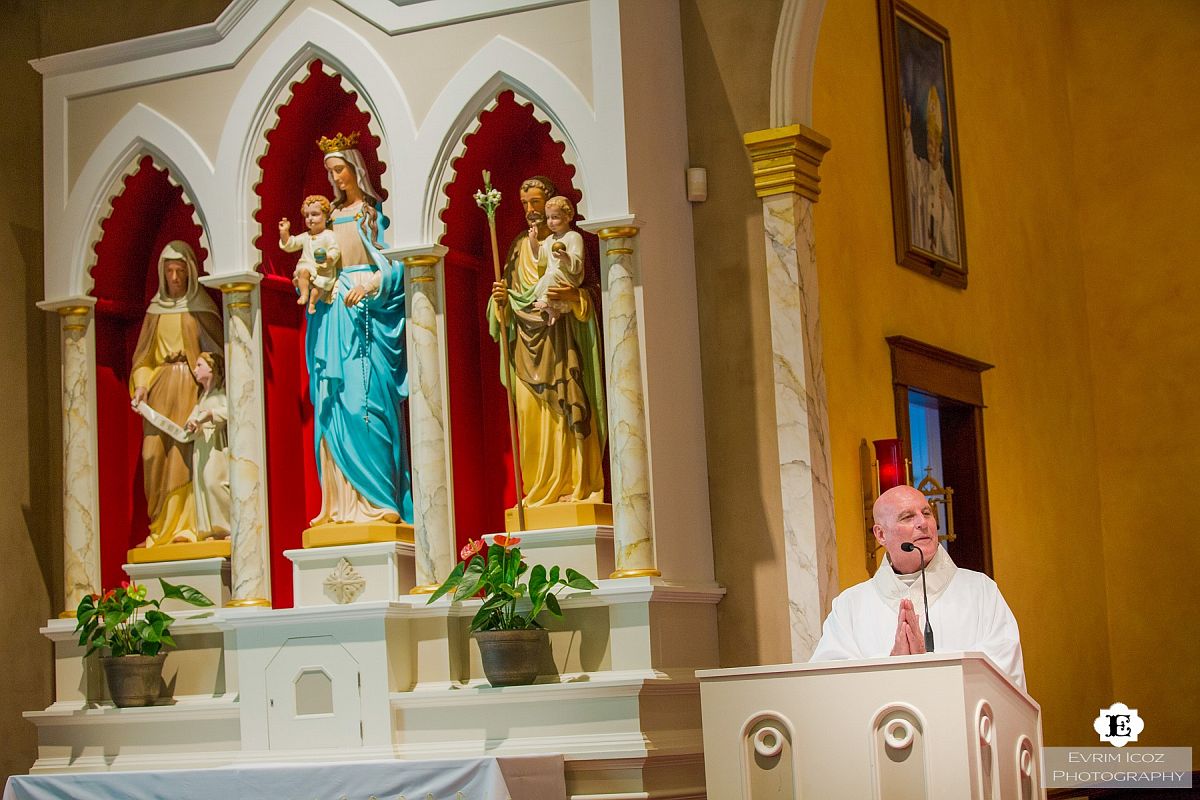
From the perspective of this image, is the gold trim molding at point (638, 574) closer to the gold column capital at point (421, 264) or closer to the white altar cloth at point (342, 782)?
the white altar cloth at point (342, 782)

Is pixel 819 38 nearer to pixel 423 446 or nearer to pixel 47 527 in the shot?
pixel 423 446

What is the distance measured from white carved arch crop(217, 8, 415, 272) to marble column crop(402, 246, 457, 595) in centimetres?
38

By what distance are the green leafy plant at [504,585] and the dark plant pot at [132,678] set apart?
4.95ft

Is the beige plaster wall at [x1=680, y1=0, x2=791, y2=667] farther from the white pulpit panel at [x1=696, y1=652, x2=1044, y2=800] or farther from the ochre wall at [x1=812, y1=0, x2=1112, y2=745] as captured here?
the white pulpit panel at [x1=696, y1=652, x2=1044, y2=800]

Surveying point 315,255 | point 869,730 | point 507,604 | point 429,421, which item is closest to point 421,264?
point 315,255

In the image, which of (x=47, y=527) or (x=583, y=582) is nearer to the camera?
(x=583, y=582)

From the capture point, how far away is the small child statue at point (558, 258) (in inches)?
309

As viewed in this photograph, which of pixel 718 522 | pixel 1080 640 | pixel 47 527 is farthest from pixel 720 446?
pixel 1080 640

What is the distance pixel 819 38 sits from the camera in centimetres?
902

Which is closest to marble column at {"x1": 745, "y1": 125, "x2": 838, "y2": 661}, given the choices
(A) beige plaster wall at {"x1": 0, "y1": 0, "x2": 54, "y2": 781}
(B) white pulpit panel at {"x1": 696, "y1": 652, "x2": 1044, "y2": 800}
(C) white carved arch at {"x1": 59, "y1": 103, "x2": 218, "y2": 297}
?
(B) white pulpit panel at {"x1": 696, "y1": 652, "x2": 1044, "y2": 800}

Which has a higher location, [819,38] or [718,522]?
[819,38]

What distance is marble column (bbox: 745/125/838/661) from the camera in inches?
304

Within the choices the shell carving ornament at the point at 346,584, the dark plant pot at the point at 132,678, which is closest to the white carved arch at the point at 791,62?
the shell carving ornament at the point at 346,584

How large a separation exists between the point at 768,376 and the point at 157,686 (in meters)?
3.07
